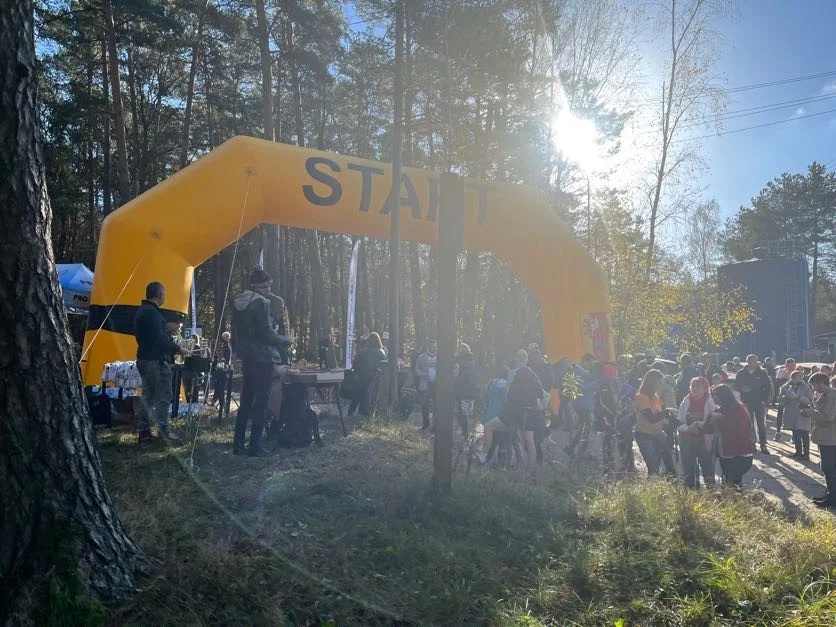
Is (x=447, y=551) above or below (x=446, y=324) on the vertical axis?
below

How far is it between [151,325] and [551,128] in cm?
1650

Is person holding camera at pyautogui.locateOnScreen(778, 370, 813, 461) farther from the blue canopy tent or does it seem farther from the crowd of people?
the blue canopy tent

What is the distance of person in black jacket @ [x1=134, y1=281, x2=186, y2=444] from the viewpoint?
6.95 meters

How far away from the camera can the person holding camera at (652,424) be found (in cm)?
761

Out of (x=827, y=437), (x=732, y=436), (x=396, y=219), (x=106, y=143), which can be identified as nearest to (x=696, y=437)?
(x=732, y=436)

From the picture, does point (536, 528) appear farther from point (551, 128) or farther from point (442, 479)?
point (551, 128)

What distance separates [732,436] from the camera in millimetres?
7473

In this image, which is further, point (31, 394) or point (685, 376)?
point (685, 376)

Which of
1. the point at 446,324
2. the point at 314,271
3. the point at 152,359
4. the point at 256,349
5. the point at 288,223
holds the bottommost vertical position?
the point at 152,359

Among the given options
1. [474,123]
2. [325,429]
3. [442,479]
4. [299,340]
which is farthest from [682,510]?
[299,340]

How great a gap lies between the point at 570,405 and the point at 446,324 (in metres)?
6.09

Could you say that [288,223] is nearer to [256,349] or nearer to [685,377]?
[256,349]

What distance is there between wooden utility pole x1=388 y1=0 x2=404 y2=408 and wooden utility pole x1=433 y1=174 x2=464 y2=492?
5126 millimetres

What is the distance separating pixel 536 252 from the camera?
12.3 meters
